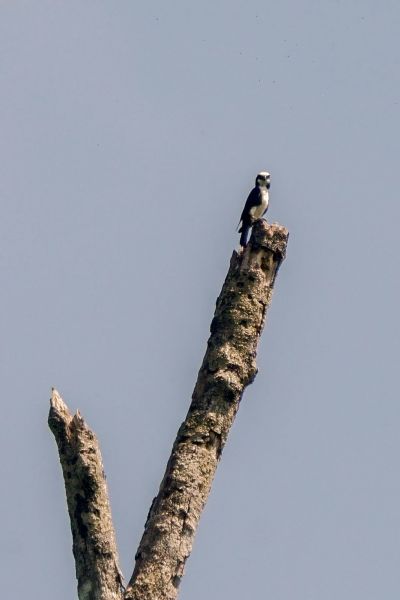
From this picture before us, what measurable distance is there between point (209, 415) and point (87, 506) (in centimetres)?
118

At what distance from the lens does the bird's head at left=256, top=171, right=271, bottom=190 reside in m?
17.7

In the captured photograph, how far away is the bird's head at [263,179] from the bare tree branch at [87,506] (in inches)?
382

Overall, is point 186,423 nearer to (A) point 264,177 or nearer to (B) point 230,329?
(B) point 230,329

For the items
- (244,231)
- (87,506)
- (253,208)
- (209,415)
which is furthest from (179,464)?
(253,208)

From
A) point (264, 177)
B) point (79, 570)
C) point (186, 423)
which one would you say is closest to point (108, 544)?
point (79, 570)

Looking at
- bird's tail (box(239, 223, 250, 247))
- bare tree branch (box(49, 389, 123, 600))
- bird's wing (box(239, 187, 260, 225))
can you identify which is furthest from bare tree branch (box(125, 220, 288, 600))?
bird's wing (box(239, 187, 260, 225))

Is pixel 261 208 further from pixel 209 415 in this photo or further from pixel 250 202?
pixel 209 415

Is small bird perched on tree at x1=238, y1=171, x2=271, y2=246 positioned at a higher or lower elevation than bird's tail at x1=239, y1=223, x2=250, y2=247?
higher

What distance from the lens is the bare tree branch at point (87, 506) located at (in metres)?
8.12

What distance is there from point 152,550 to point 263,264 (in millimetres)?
A: 2531

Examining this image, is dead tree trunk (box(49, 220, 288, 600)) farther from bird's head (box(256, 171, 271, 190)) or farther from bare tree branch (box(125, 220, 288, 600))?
bird's head (box(256, 171, 271, 190))

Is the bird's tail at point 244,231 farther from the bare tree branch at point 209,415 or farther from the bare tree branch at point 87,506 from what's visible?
the bare tree branch at point 87,506

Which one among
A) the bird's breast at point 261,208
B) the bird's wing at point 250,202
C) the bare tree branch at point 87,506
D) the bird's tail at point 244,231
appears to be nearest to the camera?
the bare tree branch at point 87,506

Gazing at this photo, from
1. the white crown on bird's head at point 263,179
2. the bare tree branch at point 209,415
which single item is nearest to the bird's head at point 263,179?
the white crown on bird's head at point 263,179
